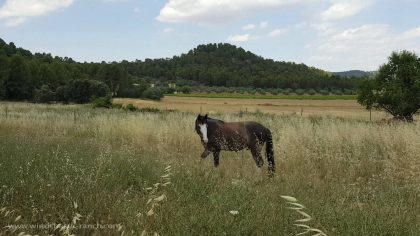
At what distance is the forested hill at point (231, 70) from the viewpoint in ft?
414

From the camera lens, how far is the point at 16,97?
7712 cm

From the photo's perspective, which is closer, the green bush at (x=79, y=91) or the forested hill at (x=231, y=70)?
the green bush at (x=79, y=91)

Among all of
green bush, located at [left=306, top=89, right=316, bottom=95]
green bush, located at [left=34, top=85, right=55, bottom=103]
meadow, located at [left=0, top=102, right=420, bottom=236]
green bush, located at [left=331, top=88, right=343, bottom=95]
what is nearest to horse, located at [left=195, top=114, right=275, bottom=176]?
meadow, located at [left=0, top=102, right=420, bottom=236]

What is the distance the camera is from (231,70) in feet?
524

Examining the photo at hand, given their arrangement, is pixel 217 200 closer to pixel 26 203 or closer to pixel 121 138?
pixel 26 203

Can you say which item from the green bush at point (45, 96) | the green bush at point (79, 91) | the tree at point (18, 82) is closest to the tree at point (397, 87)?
the green bush at point (79, 91)

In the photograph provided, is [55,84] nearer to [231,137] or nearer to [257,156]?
[231,137]

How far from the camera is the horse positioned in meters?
8.66

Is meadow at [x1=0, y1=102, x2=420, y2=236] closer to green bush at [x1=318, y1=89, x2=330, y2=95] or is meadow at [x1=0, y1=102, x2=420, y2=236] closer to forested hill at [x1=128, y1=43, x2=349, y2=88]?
green bush at [x1=318, y1=89, x2=330, y2=95]

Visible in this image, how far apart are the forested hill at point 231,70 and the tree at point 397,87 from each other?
9422cm

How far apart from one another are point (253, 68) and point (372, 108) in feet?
422

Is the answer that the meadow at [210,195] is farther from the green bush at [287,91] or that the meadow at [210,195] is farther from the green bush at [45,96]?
the green bush at [287,91]

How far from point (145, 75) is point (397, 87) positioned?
13368 centimetres

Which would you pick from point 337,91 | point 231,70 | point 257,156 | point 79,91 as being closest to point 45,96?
point 79,91
